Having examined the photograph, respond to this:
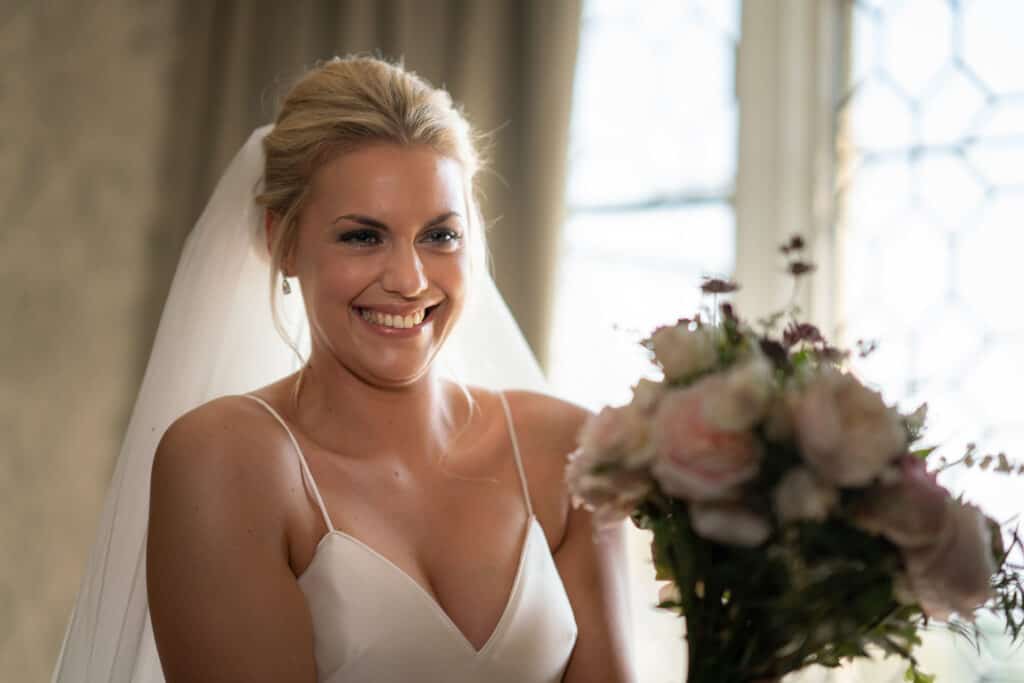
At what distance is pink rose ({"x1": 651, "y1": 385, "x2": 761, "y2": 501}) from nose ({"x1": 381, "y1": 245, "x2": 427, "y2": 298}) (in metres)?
0.86

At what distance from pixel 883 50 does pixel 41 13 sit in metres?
2.44

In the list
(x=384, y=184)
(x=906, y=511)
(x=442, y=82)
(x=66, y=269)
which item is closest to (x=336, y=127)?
(x=384, y=184)

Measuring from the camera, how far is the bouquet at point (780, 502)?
1.13 meters

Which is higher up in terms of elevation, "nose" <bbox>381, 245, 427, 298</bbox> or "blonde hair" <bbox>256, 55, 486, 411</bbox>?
"blonde hair" <bbox>256, 55, 486, 411</bbox>

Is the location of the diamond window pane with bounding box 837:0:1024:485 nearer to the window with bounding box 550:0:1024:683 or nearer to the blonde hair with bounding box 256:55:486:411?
the window with bounding box 550:0:1024:683

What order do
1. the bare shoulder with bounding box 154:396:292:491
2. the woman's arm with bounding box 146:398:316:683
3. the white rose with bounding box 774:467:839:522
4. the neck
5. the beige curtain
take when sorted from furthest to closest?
the beige curtain → the neck → the bare shoulder with bounding box 154:396:292:491 → the woman's arm with bounding box 146:398:316:683 → the white rose with bounding box 774:467:839:522

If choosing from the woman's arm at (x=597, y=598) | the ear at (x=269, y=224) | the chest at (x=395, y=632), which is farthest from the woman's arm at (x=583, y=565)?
the ear at (x=269, y=224)

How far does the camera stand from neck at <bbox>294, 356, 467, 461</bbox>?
2068 mm

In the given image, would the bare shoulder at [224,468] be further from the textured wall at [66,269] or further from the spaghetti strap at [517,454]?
the textured wall at [66,269]

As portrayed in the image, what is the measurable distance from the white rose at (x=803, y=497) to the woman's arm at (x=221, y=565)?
36.1 inches

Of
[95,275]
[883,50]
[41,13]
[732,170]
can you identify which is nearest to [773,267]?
[732,170]

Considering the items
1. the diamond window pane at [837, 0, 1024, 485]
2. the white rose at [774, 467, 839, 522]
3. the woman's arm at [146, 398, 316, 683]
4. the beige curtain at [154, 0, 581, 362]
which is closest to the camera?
the white rose at [774, 467, 839, 522]

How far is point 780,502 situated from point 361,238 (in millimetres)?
1065

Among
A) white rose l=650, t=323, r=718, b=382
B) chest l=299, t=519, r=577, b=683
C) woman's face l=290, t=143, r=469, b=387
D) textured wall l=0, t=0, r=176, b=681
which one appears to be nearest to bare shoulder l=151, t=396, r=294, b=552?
chest l=299, t=519, r=577, b=683
